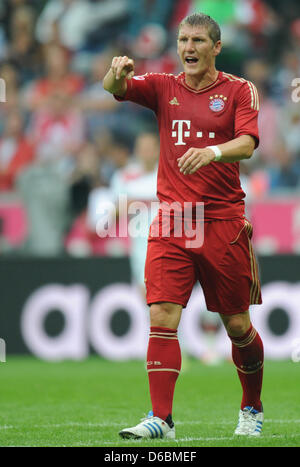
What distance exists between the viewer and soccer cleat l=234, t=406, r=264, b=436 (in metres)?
5.65

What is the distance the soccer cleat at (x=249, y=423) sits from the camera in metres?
5.65

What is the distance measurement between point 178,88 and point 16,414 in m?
2.59

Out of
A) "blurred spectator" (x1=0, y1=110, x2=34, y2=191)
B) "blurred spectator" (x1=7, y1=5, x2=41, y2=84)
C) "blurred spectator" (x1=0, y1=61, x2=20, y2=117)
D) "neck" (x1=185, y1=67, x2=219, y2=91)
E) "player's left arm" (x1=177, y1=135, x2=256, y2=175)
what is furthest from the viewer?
"blurred spectator" (x1=7, y1=5, x2=41, y2=84)

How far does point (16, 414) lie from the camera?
6816 mm

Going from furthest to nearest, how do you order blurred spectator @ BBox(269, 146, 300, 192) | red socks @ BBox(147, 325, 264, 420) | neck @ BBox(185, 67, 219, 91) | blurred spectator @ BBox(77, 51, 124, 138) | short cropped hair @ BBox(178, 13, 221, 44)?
blurred spectator @ BBox(77, 51, 124, 138) < blurred spectator @ BBox(269, 146, 300, 192) < neck @ BBox(185, 67, 219, 91) < short cropped hair @ BBox(178, 13, 221, 44) < red socks @ BBox(147, 325, 264, 420)

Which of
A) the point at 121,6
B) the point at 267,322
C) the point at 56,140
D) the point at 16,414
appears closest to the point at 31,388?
the point at 16,414

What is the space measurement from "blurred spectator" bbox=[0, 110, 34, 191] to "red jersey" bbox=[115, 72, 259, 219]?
7813 millimetres

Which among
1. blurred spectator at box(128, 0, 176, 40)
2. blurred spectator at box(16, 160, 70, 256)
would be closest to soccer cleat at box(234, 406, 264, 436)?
blurred spectator at box(16, 160, 70, 256)

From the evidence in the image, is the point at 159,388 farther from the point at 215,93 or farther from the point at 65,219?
the point at 65,219

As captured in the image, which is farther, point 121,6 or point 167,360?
point 121,6

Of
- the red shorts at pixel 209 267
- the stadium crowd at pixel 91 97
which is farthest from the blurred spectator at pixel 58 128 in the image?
the red shorts at pixel 209 267

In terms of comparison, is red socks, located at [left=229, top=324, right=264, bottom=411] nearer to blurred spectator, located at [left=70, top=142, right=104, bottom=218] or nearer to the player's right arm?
the player's right arm

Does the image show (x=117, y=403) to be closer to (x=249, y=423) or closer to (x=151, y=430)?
(x=249, y=423)

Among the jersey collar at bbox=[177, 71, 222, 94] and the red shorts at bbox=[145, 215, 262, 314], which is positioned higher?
the jersey collar at bbox=[177, 71, 222, 94]
